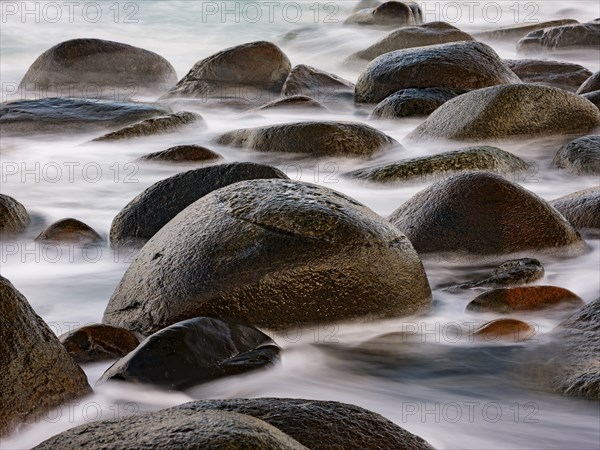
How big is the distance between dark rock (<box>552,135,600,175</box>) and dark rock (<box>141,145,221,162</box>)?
2275 millimetres

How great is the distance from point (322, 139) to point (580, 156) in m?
1.65

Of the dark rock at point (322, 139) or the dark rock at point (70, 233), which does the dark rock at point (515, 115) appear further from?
the dark rock at point (70, 233)

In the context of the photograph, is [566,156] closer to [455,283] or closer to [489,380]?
[455,283]

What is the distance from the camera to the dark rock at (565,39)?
1227 centimetres

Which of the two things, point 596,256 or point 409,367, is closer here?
point 409,367

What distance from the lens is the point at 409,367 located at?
11.6ft

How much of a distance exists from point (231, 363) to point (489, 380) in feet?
2.92

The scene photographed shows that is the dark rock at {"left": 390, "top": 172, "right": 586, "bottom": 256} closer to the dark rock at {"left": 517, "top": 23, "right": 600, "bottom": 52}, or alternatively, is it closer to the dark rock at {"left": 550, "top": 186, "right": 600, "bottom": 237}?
the dark rock at {"left": 550, "top": 186, "right": 600, "bottom": 237}

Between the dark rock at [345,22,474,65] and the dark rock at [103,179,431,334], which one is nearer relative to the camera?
the dark rock at [103,179,431,334]

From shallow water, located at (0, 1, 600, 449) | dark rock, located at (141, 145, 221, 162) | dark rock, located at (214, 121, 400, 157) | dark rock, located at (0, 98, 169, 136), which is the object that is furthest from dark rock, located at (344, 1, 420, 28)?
dark rock, located at (141, 145, 221, 162)

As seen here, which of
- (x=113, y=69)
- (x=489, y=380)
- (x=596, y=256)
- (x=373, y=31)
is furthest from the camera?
(x=373, y=31)

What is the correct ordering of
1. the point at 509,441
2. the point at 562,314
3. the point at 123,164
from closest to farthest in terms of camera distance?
1. the point at 509,441
2. the point at 562,314
3. the point at 123,164

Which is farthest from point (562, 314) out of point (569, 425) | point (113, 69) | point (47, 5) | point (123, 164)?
point (47, 5)

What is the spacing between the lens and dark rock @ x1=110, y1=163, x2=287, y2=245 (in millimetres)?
4840
